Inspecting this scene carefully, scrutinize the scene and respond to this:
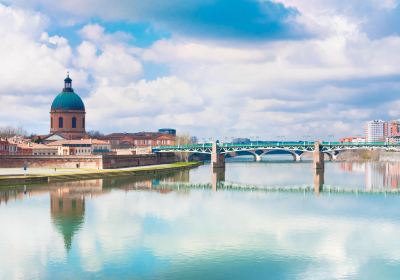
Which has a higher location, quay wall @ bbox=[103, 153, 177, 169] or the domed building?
the domed building

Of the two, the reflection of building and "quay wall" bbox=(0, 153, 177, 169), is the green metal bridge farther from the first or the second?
the reflection of building

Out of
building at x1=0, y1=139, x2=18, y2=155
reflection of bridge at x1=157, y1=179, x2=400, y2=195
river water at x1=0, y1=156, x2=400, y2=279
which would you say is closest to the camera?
river water at x1=0, y1=156, x2=400, y2=279

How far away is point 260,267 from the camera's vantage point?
27734 mm

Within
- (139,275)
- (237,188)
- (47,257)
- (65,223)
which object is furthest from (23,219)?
(237,188)

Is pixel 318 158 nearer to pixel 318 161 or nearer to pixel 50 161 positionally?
pixel 318 161

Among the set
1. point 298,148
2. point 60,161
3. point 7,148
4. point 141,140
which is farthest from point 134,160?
point 141,140

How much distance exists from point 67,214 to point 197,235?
1368 centimetres

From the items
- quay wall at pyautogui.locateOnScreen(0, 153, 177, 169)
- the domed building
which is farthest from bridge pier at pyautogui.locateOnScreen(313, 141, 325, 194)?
the domed building

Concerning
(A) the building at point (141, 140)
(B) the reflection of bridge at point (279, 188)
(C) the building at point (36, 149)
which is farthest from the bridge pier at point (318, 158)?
(A) the building at point (141, 140)

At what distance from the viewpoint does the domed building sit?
130000mm

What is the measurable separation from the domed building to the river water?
233 ft

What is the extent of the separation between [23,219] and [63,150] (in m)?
70.0

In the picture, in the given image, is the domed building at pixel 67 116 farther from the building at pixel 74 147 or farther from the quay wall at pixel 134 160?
the quay wall at pixel 134 160

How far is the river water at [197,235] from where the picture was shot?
89.7ft
